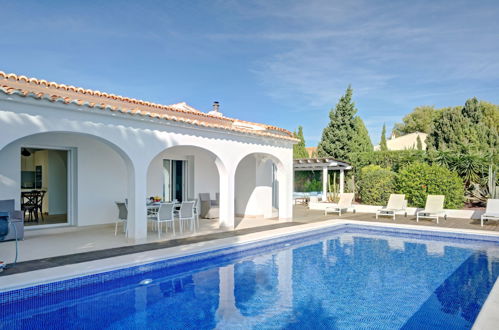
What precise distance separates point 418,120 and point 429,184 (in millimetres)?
40442

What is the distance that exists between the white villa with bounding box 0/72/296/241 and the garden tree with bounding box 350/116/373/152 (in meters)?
16.7

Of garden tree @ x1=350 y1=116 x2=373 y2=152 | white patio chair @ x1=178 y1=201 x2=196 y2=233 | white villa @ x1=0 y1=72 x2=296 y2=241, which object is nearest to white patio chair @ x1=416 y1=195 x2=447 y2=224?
white villa @ x1=0 y1=72 x2=296 y2=241

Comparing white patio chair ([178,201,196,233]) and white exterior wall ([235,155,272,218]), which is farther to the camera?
white exterior wall ([235,155,272,218])

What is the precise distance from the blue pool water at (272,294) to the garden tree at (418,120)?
152 feet

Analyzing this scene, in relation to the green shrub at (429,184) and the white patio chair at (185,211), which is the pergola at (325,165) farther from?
the white patio chair at (185,211)

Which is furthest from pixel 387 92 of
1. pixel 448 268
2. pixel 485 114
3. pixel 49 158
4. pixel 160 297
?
pixel 160 297

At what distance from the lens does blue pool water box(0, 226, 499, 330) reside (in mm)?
5727

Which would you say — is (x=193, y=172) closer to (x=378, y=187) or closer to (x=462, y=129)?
(x=378, y=187)

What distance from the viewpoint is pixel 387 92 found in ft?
94.7

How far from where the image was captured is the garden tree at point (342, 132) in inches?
1326

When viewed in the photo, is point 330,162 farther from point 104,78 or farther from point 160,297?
point 160,297

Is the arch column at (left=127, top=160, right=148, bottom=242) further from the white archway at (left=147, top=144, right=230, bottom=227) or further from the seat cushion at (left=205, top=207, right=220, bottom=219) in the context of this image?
the seat cushion at (left=205, top=207, right=220, bottom=219)

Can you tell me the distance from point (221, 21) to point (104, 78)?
930 cm

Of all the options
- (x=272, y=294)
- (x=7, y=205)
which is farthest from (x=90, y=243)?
(x=272, y=294)
